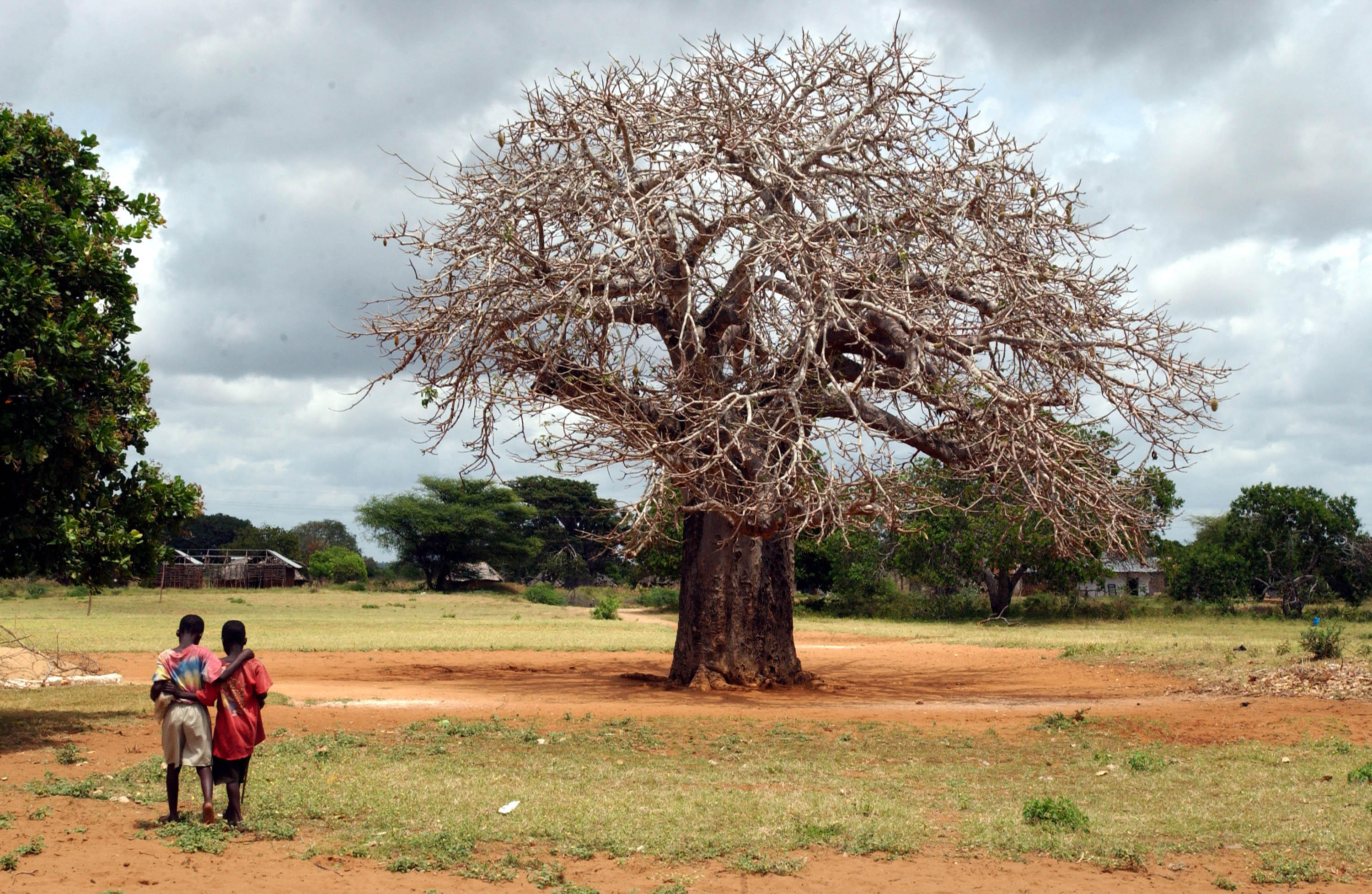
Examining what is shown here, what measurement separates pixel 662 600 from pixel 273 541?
37.1 metres

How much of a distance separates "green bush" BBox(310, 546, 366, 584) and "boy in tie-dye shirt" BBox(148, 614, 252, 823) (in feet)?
192

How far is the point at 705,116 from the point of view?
14.1 m

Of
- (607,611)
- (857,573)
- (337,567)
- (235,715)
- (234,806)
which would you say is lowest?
(607,611)

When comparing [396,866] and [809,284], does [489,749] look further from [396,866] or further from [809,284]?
[809,284]

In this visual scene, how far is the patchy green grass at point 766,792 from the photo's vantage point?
6.67 meters

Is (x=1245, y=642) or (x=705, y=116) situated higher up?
(x=705, y=116)

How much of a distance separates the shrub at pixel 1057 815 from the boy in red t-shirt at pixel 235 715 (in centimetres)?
503

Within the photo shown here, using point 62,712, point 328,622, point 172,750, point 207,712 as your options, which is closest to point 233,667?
point 207,712

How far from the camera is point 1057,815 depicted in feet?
23.3

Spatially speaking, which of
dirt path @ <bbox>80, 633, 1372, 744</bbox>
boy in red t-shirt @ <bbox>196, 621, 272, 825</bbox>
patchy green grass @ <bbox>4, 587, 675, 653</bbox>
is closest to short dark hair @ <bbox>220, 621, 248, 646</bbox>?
boy in red t-shirt @ <bbox>196, 621, 272, 825</bbox>

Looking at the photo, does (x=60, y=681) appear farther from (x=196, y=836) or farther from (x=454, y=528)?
(x=454, y=528)

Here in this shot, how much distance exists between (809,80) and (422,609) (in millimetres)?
35197

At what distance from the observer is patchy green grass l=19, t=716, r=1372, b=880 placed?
21.9 ft

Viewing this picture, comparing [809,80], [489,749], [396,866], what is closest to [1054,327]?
[809,80]
